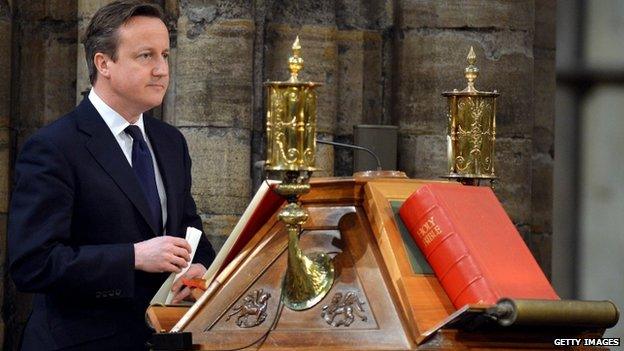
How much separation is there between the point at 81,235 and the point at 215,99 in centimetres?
240

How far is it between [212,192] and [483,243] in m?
3.06

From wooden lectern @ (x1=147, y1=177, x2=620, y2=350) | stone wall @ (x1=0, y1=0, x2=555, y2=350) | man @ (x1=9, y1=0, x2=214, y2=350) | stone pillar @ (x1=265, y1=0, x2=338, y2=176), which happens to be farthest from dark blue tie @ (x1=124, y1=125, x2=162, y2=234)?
stone pillar @ (x1=265, y1=0, x2=338, y2=176)

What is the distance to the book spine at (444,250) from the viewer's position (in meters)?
3.64

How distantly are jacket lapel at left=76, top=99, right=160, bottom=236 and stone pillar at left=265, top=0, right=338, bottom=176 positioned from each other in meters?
2.47

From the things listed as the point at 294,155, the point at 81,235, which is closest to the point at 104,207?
the point at 81,235

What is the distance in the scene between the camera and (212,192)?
6.74 meters

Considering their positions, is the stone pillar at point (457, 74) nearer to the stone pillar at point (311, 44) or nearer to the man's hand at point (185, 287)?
the stone pillar at point (311, 44)

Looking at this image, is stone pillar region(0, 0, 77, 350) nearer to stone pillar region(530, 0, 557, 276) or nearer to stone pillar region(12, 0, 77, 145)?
stone pillar region(12, 0, 77, 145)

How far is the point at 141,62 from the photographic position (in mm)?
4410

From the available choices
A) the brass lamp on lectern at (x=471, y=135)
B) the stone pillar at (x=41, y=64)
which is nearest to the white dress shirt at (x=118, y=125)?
the brass lamp on lectern at (x=471, y=135)

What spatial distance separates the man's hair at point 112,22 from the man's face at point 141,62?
15 mm

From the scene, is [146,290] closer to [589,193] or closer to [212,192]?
[212,192]

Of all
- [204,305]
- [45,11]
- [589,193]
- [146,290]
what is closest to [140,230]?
[146,290]

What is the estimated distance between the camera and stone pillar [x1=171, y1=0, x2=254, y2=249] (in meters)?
6.75
